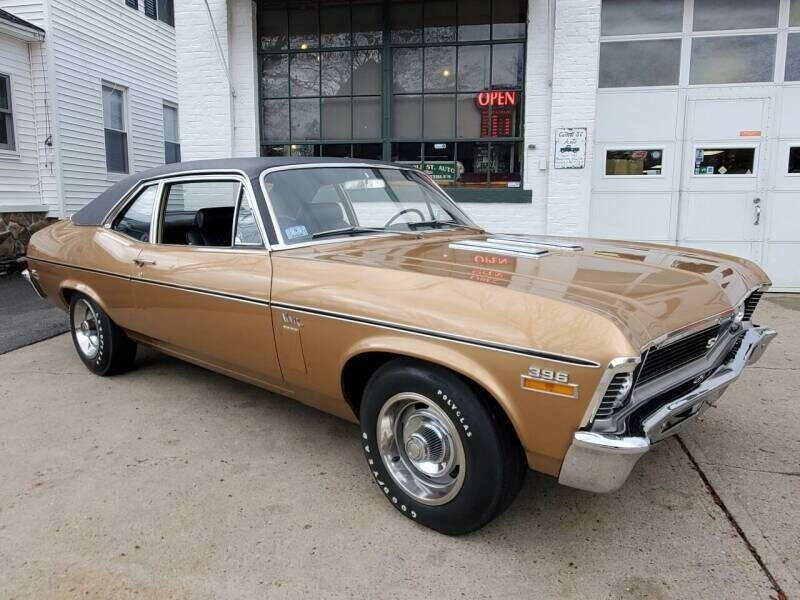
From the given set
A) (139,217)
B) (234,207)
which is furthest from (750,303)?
(139,217)

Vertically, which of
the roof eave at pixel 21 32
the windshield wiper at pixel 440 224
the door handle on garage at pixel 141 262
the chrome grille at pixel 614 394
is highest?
the roof eave at pixel 21 32

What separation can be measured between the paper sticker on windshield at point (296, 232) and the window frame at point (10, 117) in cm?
941

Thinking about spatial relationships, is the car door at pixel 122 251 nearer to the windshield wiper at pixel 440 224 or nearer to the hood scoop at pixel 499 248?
the windshield wiper at pixel 440 224

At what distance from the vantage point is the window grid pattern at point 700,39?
23.6 ft

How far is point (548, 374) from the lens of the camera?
2.07 m

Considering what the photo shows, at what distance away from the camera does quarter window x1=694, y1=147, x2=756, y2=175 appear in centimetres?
739

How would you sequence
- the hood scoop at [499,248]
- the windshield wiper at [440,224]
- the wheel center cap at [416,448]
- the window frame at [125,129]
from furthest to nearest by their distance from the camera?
the window frame at [125,129] < the windshield wiper at [440,224] < the hood scoop at [499,248] < the wheel center cap at [416,448]

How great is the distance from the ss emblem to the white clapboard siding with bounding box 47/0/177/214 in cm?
1133

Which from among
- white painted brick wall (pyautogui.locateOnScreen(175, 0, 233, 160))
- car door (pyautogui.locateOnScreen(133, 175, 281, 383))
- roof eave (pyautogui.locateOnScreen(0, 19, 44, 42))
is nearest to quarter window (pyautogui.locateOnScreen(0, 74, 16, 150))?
roof eave (pyautogui.locateOnScreen(0, 19, 44, 42))

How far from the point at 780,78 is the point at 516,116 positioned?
304cm

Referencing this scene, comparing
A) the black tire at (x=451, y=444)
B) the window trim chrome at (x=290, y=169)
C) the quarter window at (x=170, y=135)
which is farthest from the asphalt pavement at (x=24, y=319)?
the quarter window at (x=170, y=135)

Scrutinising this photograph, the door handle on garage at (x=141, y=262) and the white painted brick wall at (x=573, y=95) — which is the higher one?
the white painted brick wall at (x=573, y=95)

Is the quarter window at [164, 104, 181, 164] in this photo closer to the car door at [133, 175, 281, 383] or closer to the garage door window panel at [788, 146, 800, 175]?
the car door at [133, 175, 281, 383]

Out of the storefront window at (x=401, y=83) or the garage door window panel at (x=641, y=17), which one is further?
the storefront window at (x=401, y=83)
